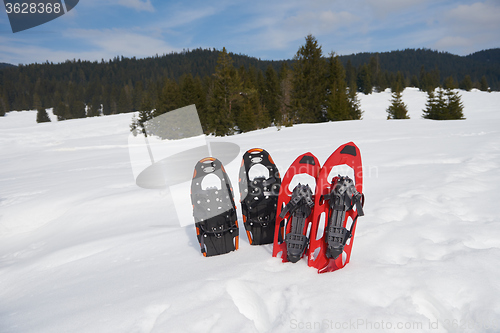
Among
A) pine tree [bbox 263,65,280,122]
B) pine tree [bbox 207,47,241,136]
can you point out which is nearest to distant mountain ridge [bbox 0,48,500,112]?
pine tree [bbox 263,65,280,122]

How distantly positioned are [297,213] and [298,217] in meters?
0.04

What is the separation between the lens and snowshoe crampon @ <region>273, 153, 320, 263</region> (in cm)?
266

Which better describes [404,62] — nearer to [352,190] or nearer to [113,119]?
[113,119]

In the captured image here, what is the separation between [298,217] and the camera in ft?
9.03

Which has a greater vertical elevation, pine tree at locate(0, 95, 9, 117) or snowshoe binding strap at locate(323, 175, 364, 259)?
pine tree at locate(0, 95, 9, 117)

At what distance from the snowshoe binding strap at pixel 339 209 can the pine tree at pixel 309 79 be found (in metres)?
28.4

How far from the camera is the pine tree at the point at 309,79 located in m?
30.1

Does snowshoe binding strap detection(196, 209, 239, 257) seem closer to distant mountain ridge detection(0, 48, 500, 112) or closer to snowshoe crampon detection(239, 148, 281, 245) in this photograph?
snowshoe crampon detection(239, 148, 281, 245)

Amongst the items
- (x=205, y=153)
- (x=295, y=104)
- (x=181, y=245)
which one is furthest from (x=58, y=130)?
(x=181, y=245)

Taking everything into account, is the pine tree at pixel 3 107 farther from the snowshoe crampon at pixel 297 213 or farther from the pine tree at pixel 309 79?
the snowshoe crampon at pixel 297 213

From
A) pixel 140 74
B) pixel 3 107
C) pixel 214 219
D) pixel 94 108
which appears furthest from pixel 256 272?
pixel 140 74

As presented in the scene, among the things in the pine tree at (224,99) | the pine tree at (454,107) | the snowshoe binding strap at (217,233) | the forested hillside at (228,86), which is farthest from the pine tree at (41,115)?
the pine tree at (454,107)

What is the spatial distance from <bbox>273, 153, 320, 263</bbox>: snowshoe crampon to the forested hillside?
19.6m

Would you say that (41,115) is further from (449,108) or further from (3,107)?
(449,108)
